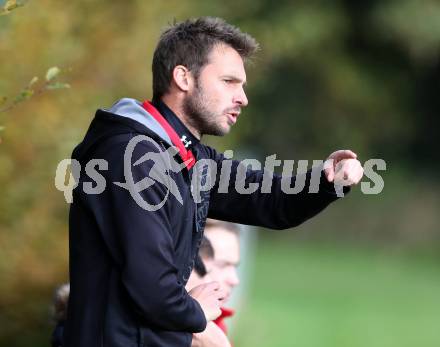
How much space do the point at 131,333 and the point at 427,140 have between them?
24209 mm

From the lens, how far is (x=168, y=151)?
14.1 ft

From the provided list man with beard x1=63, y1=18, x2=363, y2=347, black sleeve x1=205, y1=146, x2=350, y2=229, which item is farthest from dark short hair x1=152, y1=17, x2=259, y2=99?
black sleeve x1=205, y1=146, x2=350, y2=229

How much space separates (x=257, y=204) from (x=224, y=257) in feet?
3.25

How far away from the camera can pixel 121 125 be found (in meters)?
4.25

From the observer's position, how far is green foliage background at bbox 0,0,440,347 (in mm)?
9016

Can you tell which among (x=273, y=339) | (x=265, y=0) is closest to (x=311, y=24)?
(x=265, y=0)

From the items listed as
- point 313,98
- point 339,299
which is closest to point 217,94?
point 339,299

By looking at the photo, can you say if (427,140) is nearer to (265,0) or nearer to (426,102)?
(426,102)

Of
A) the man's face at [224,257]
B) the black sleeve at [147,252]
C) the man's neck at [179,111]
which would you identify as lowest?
the black sleeve at [147,252]

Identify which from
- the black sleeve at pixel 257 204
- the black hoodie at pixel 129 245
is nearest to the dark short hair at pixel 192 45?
the black hoodie at pixel 129 245

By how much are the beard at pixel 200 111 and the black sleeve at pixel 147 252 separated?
0.34 m

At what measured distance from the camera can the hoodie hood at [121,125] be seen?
424 cm

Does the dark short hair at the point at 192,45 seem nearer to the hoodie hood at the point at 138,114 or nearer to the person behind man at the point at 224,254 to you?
the hoodie hood at the point at 138,114

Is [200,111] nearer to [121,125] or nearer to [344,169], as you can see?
[121,125]
